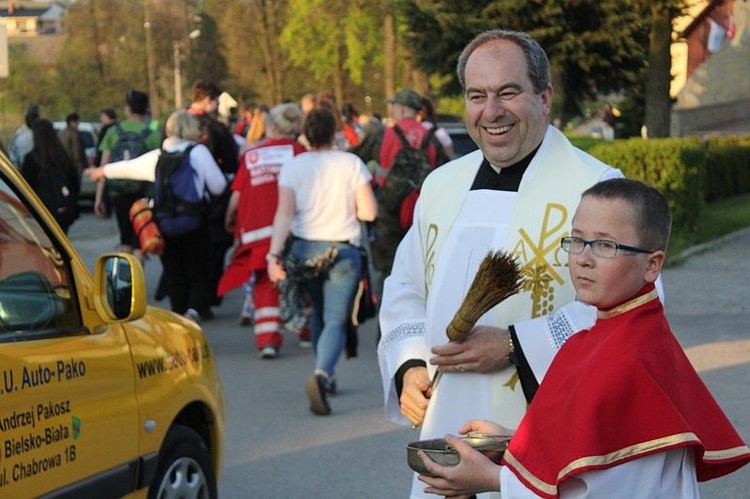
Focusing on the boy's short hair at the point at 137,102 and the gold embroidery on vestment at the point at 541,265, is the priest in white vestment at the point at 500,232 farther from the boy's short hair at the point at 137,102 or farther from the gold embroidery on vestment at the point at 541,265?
the boy's short hair at the point at 137,102

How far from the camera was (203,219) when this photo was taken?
11.6m

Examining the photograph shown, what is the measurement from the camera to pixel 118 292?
467 cm

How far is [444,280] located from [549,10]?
26.1 metres

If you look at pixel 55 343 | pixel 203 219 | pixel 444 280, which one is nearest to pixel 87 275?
pixel 55 343

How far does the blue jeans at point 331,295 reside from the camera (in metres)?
9.20

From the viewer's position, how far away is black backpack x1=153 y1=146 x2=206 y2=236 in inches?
448

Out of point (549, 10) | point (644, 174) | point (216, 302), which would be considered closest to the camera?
point (216, 302)

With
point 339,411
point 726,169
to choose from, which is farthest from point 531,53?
point 726,169

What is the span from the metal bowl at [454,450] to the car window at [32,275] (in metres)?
1.63

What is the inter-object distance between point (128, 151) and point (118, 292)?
9.93 metres

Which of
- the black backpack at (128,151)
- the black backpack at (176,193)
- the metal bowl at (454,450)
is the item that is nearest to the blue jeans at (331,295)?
the black backpack at (176,193)

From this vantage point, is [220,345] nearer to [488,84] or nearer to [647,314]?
[488,84]

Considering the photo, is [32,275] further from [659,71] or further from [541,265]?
[659,71]

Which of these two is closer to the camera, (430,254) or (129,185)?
(430,254)
